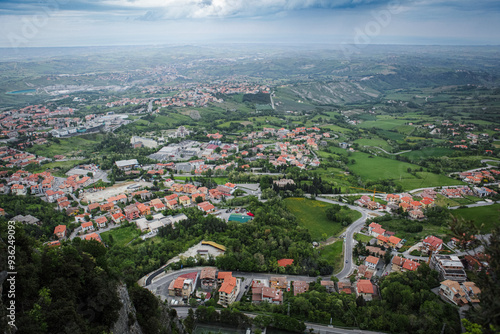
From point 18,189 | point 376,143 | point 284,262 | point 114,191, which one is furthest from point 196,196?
point 376,143

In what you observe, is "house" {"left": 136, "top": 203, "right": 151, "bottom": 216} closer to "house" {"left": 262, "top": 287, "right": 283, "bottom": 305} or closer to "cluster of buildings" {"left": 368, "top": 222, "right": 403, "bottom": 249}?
"house" {"left": 262, "top": 287, "right": 283, "bottom": 305}

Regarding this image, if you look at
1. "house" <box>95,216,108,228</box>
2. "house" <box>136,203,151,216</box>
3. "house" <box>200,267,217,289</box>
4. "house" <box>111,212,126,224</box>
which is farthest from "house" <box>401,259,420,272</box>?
"house" <box>95,216,108,228</box>

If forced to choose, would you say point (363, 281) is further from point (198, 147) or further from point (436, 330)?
point (198, 147)

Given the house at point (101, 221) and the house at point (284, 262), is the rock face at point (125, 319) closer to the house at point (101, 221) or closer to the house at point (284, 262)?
the house at point (284, 262)

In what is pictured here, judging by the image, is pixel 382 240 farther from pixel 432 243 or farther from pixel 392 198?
pixel 392 198

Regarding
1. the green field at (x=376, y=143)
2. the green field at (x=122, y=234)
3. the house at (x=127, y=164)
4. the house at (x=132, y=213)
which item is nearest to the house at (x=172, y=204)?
the house at (x=132, y=213)
